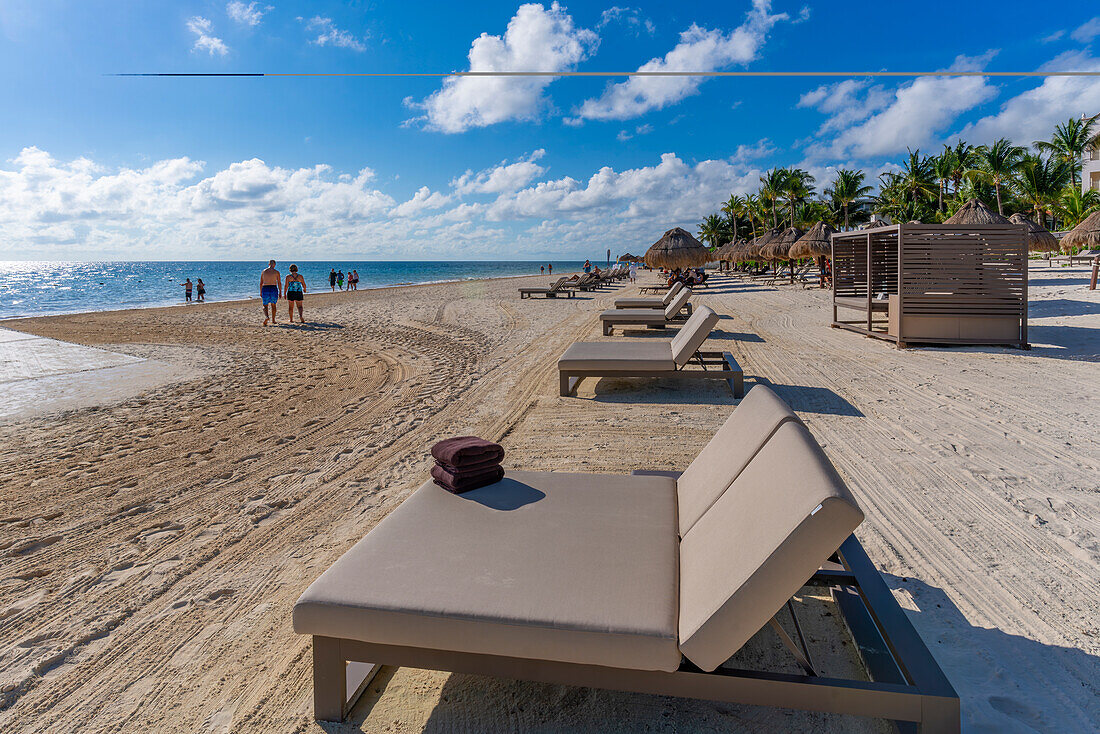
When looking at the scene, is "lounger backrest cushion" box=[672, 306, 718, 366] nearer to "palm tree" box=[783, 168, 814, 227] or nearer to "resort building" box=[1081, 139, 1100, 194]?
"palm tree" box=[783, 168, 814, 227]

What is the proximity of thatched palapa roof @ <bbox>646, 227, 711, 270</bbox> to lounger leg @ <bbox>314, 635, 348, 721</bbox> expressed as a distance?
2048 cm

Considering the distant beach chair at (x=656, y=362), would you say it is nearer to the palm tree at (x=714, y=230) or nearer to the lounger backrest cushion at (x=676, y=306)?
the lounger backrest cushion at (x=676, y=306)

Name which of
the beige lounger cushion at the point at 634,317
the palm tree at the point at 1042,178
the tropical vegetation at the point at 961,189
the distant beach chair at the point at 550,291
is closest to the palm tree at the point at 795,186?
the tropical vegetation at the point at 961,189

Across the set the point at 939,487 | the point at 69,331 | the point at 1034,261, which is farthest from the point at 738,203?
the point at 939,487

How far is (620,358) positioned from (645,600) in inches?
175

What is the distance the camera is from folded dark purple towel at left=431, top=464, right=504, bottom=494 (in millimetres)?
2645

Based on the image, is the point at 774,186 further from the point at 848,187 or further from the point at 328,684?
the point at 328,684

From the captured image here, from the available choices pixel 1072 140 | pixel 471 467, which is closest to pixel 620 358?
pixel 471 467

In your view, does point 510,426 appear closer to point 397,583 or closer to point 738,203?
point 397,583

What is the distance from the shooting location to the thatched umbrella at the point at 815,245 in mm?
22344

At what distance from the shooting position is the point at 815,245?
22.5 metres

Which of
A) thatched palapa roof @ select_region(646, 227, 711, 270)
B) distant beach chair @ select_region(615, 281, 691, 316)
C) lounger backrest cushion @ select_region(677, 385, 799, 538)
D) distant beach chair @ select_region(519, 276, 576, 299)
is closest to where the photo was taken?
lounger backrest cushion @ select_region(677, 385, 799, 538)

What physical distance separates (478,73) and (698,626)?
18.1 ft

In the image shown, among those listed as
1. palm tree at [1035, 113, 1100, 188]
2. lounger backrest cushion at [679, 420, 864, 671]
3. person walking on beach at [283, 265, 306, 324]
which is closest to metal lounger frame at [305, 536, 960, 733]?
lounger backrest cushion at [679, 420, 864, 671]
